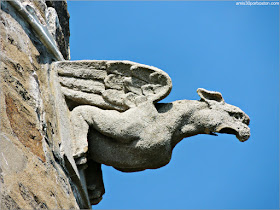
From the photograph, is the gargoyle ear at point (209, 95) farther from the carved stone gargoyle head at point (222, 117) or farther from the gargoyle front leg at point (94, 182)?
the gargoyle front leg at point (94, 182)

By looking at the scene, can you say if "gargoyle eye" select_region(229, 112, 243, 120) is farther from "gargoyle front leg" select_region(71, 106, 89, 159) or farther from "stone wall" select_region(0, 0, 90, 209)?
"stone wall" select_region(0, 0, 90, 209)

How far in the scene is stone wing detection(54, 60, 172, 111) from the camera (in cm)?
565

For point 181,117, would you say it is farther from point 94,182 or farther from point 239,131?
point 94,182

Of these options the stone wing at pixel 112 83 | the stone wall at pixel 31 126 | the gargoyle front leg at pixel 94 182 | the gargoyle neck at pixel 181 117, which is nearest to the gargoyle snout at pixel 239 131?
the gargoyle neck at pixel 181 117

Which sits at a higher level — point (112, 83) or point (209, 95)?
point (112, 83)

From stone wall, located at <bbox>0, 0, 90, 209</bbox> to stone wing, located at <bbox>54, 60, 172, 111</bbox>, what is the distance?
154mm

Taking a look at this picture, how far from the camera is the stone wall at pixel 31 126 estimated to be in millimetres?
4434

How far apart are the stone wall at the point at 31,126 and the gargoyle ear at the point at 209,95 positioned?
110cm

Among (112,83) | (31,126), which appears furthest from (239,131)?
(31,126)

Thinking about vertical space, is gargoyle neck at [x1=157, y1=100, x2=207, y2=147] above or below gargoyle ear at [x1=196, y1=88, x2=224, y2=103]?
below

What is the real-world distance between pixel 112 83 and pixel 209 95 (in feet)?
2.62

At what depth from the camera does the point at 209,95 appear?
19.1ft

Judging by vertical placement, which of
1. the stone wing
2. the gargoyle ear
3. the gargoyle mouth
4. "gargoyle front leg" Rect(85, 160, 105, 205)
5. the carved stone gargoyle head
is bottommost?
"gargoyle front leg" Rect(85, 160, 105, 205)

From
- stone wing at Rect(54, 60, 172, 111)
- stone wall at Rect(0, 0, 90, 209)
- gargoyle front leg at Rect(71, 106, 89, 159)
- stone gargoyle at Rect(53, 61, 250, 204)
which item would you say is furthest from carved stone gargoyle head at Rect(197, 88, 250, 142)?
stone wall at Rect(0, 0, 90, 209)
